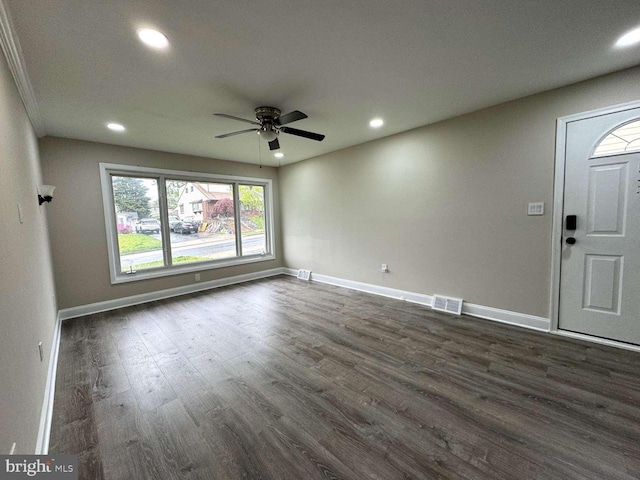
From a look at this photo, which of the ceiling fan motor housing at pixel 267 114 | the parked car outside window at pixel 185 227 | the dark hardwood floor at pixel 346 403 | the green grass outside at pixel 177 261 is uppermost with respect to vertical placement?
the ceiling fan motor housing at pixel 267 114

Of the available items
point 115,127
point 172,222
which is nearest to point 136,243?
point 172,222

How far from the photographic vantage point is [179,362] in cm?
246

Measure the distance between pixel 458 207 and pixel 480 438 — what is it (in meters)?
2.60

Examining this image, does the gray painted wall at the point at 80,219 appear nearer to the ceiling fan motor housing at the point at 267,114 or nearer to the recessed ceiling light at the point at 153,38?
the ceiling fan motor housing at the point at 267,114

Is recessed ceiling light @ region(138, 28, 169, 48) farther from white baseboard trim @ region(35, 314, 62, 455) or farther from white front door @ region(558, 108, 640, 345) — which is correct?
white front door @ region(558, 108, 640, 345)

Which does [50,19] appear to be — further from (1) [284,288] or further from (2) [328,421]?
(1) [284,288]

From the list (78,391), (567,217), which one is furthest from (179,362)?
(567,217)

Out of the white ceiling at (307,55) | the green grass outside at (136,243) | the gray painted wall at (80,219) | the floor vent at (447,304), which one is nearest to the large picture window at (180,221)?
the green grass outside at (136,243)

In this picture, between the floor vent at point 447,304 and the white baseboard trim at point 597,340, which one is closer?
the white baseboard trim at point 597,340

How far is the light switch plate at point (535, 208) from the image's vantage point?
9.30 ft

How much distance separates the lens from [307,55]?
6.63ft

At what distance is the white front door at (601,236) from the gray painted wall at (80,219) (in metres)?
5.65

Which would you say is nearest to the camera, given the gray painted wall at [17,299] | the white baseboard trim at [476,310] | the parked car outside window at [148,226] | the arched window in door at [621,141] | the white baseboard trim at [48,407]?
the gray painted wall at [17,299]

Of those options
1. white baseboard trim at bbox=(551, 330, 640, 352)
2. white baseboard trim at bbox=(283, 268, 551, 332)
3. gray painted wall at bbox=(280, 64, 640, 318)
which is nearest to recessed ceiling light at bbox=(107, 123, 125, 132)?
gray painted wall at bbox=(280, 64, 640, 318)
